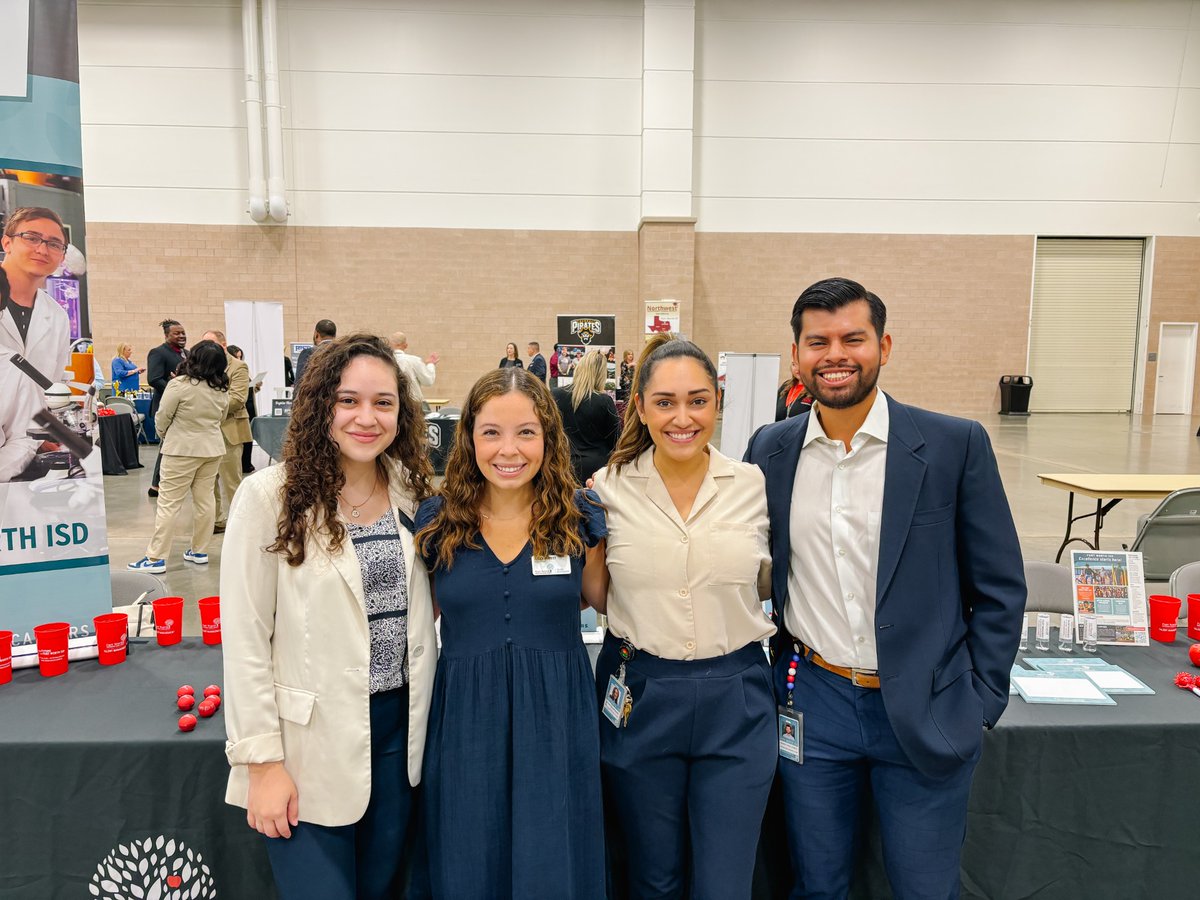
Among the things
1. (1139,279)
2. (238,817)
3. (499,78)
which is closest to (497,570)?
(238,817)

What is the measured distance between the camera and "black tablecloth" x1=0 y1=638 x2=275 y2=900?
1.72 metres

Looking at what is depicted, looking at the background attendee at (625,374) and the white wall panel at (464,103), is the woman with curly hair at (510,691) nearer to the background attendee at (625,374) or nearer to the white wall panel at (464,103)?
the background attendee at (625,374)

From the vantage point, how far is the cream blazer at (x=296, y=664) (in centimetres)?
137

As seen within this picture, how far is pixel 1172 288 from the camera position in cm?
1466

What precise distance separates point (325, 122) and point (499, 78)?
321cm

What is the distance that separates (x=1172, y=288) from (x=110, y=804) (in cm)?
1876

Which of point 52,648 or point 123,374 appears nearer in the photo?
point 52,648

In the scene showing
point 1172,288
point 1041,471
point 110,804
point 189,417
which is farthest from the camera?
point 1172,288

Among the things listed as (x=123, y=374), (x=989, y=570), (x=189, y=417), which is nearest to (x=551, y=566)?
(x=989, y=570)

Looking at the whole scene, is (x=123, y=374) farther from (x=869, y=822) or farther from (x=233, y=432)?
(x=869, y=822)

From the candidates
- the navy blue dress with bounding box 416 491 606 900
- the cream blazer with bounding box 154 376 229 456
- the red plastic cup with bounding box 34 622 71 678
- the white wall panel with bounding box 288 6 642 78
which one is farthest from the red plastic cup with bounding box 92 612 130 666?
the white wall panel with bounding box 288 6 642 78

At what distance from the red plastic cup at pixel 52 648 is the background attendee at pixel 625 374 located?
32.1ft

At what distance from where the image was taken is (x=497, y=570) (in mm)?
1493

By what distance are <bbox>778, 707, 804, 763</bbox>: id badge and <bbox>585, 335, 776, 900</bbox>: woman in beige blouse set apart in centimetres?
6
